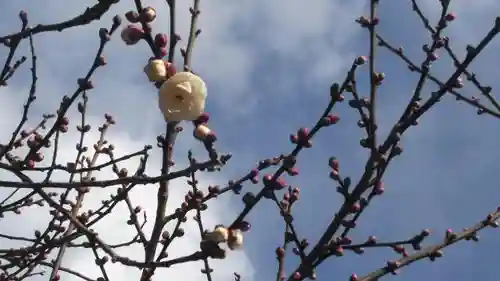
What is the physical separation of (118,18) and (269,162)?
1032 mm

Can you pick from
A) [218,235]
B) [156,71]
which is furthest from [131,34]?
[218,235]

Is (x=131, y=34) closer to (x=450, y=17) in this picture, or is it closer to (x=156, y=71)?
(x=156, y=71)

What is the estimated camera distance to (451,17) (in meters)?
4.23

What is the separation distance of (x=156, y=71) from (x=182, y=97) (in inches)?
8.8

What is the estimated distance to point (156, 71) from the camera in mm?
2604

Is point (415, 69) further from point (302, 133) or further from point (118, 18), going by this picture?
point (118, 18)

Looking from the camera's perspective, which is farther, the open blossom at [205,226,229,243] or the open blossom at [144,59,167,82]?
the open blossom at [144,59,167,82]

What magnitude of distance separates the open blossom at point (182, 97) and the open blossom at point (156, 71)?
0.20ft

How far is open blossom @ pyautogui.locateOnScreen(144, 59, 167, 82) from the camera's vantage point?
2.61 meters

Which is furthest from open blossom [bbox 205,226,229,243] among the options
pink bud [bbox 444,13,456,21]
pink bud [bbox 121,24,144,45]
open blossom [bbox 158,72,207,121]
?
pink bud [bbox 444,13,456,21]

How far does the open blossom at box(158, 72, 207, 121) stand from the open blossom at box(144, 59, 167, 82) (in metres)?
0.06

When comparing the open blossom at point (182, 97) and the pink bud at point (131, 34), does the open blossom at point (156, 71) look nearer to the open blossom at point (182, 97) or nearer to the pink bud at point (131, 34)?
the open blossom at point (182, 97)

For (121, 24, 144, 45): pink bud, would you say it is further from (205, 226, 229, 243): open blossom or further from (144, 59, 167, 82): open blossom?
(205, 226, 229, 243): open blossom

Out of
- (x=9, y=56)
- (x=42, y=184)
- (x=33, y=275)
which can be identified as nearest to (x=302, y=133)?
(x=42, y=184)
